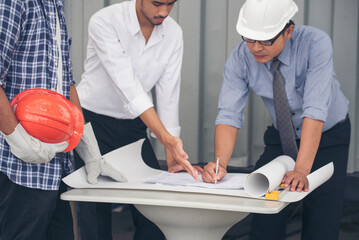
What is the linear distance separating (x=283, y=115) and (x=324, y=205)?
1.46 feet

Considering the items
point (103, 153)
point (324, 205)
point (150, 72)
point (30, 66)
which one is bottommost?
point (324, 205)

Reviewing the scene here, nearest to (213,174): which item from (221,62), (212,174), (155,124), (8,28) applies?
(212,174)

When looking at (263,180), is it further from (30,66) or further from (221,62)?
(221,62)

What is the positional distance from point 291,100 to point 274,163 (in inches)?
18.3

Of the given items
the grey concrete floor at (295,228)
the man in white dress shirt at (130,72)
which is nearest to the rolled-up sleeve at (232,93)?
the man in white dress shirt at (130,72)

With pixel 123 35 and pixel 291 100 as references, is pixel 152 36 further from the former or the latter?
pixel 291 100

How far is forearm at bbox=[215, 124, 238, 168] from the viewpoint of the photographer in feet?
7.01

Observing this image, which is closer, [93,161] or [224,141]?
[93,161]

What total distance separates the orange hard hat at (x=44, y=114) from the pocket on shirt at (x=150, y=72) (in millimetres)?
878

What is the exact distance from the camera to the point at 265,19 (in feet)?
6.47

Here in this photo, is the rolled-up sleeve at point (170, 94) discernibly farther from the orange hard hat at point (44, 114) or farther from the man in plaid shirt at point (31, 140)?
the orange hard hat at point (44, 114)

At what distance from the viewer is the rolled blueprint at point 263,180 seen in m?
1.56

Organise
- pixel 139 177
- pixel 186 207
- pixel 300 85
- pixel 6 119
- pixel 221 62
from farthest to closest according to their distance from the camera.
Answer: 1. pixel 221 62
2. pixel 300 85
3. pixel 139 177
4. pixel 186 207
5. pixel 6 119

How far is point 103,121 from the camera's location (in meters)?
2.34
